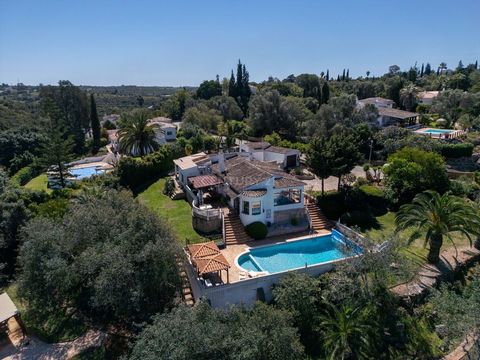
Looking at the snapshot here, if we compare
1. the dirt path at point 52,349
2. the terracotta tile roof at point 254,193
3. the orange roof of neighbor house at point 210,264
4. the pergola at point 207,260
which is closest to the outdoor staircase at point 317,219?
the terracotta tile roof at point 254,193

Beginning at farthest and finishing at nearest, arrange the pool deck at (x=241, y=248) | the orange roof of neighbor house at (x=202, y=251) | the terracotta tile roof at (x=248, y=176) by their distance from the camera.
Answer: the terracotta tile roof at (x=248, y=176) < the pool deck at (x=241, y=248) < the orange roof of neighbor house at (x=202, y=251)

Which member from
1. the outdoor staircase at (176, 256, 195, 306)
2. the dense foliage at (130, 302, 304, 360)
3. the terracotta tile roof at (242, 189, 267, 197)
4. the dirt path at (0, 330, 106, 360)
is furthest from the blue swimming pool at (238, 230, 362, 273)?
the dirt path at (0, 330, 106, 360)

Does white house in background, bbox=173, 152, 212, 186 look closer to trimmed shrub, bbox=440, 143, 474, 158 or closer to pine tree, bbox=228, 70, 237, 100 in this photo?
trimmed shrub, bbox=440, 143, 474, 158

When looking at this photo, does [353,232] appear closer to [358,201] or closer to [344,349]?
[358,201]

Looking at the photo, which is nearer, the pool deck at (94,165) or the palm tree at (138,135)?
the palm tree at (138,135)

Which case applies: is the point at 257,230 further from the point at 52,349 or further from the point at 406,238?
the point at 52,349

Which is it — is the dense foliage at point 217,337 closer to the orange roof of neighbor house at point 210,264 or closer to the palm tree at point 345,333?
the palm tree at point 345,333
